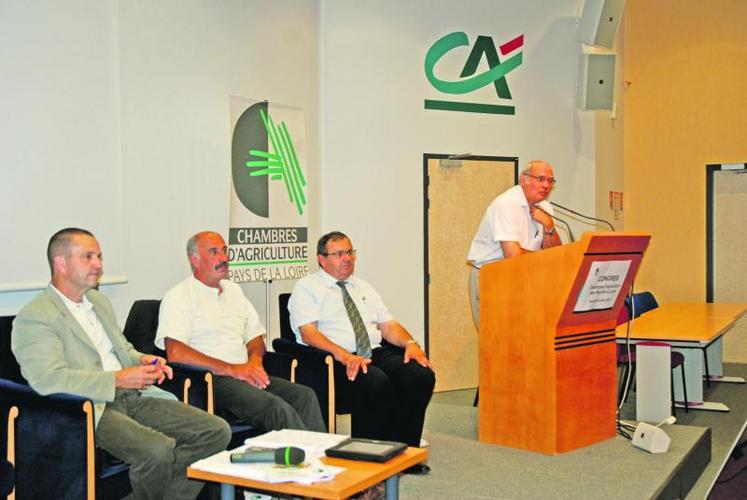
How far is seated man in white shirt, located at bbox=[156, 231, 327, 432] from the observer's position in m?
3.96

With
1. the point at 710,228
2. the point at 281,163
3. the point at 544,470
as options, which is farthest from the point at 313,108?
the point at 710,228

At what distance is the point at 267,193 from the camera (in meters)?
5.70

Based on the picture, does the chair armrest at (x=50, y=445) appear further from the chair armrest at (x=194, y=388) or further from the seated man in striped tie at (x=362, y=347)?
the seated man in striped tie at (x=362, y=347)

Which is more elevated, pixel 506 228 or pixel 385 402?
pixel 506 228

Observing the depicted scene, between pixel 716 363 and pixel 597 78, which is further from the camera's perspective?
pixel 716 363

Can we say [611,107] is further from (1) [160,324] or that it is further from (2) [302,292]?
(1) [160,324]

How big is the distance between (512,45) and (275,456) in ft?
17.7

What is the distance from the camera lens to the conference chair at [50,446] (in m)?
3.11

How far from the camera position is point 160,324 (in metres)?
4.13

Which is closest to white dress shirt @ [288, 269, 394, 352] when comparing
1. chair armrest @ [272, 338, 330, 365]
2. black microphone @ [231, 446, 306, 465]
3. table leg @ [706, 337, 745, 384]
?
chair armrest @ [272, 338, 330, 365]

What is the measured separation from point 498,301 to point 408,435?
88 centimetres

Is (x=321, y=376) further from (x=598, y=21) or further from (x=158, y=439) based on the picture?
(x=598, y=21)

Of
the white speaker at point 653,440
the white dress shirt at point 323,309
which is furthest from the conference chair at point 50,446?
the white speaker at point 653,440

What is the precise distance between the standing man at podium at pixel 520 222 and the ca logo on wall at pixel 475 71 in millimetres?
1982
